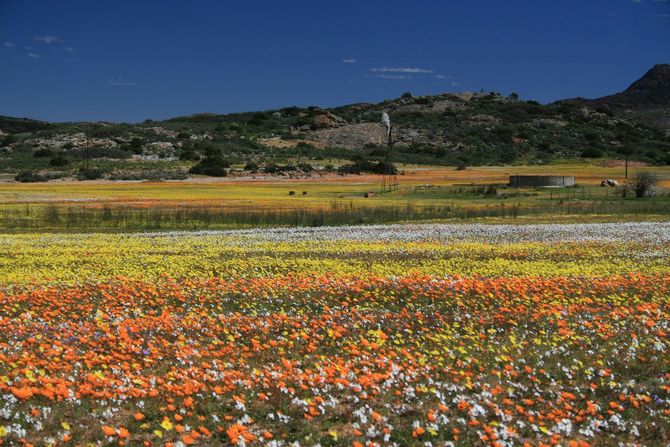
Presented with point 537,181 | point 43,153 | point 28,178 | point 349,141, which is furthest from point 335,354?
point 349,141

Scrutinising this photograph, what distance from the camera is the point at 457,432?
26.5 ft

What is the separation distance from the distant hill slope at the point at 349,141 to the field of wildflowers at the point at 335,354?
3732 inches

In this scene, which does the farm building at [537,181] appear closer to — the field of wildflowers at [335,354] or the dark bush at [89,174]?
the dark bush at [89,174]

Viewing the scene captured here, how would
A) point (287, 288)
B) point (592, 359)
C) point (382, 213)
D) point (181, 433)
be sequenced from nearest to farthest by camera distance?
point (181, 433) → point (592, 359) → point (287, 288) → point (382, 213)

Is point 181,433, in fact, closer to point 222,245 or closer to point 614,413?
point 614,413

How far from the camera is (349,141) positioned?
16538 cm

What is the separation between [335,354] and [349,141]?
155 metres

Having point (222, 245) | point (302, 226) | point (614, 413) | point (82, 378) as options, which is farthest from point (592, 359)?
point (302, 226)

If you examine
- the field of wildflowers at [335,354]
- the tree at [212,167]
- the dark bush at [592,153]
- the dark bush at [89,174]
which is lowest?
the field of wildflowers at [335,354]

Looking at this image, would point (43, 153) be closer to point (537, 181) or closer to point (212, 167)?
point (212, 167)

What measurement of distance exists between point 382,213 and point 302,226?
681 cm

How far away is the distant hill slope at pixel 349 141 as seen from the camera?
128 meters

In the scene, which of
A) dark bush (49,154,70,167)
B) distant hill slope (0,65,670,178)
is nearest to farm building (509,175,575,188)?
distant hill slope (0,65,670,178)

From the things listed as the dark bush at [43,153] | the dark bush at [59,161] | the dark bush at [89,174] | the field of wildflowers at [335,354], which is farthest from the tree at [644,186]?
the dark bush at [43,153]
